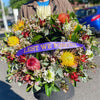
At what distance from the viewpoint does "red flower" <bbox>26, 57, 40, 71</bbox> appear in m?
1.17

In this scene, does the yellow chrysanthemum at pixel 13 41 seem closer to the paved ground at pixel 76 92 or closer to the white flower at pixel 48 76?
the white flower at pixel 48 76

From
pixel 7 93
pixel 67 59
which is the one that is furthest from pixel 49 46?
pixel 7 93

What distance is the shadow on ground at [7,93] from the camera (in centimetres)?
285

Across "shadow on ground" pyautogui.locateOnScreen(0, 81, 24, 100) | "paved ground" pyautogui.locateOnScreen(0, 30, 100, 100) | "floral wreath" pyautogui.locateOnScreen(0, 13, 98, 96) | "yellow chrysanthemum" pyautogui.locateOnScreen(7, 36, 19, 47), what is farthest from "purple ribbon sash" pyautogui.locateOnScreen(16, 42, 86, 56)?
"shadow on ground" pyautogui.locateOnScreen(0, 81, 24, 100)

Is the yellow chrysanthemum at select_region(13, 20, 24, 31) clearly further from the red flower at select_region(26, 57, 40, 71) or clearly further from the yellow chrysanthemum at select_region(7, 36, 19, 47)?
the red flower at select_region(26, 57, 40, 71)

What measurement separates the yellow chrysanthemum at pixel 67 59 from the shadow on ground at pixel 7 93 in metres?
1.89

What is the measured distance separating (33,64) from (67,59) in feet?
0.86

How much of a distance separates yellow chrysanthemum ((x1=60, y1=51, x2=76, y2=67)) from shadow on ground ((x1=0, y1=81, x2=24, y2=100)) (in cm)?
189

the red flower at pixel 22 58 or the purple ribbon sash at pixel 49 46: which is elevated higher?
the purple ribbon sash at pixel 49 46

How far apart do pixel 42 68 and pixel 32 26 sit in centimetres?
39

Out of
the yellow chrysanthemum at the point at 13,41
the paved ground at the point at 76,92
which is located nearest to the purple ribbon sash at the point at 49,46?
the yellow chrysanthemum at the point at 13,41

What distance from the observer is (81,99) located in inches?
104

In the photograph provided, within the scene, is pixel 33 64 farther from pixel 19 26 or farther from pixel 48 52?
pixel 19 26

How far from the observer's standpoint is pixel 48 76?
1.19m
